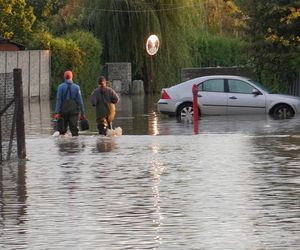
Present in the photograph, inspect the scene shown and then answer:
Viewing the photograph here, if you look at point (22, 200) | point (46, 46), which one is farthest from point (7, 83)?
point (46, 46)

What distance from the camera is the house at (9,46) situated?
51.5m

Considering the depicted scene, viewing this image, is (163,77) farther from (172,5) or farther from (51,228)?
(51,228)

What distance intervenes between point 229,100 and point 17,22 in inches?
887

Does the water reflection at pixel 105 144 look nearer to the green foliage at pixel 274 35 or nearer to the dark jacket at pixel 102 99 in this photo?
the dark jacket at pixel 102 99

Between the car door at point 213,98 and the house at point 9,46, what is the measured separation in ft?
61.6

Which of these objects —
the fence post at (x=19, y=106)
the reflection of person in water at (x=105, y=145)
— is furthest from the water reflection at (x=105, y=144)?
the fence post at (x=19, y=106)

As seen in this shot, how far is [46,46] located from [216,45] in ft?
53.0

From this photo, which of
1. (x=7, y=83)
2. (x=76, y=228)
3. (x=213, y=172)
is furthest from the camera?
(x=7, y=83)

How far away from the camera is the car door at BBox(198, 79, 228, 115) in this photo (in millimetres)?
34250

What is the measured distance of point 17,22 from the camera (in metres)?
54.9

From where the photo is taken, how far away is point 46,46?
53375 millimetres

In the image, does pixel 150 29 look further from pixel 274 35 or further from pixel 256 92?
pixel 256 92

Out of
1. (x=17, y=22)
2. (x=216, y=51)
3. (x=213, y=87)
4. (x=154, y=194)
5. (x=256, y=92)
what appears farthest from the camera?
(x=216, y=51)

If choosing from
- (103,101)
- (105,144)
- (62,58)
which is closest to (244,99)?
(103,101)
